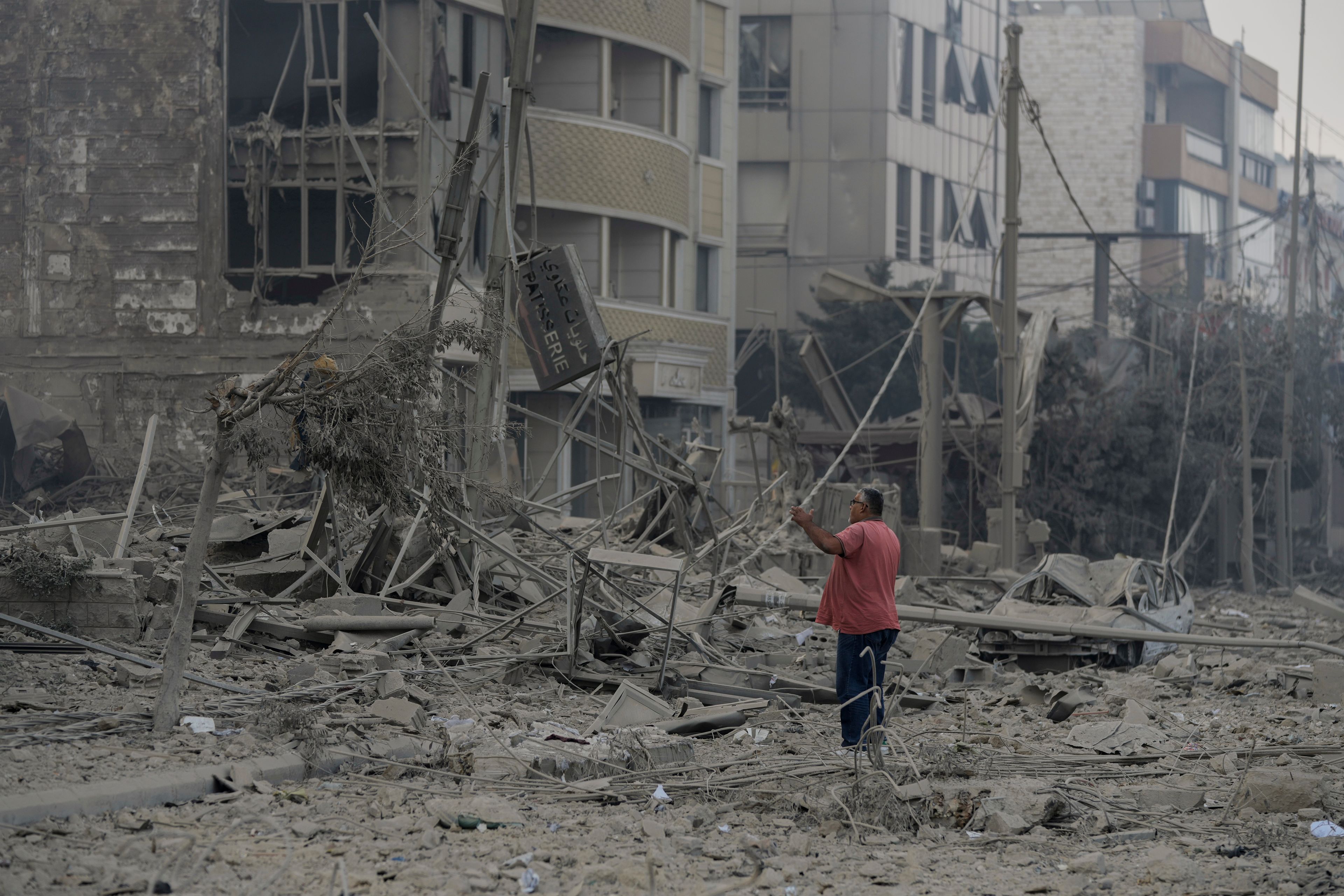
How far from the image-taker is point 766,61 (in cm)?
4666

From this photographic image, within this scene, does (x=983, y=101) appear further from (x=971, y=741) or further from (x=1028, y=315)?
(x=971, y=741)

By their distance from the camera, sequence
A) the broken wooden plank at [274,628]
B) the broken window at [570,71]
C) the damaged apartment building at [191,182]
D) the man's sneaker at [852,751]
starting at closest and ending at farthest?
the man's sneaker at [852,751]
the broken wooden plank at [274,628]
the damaged apartment building at [191,182]
the broken window at [570,71]

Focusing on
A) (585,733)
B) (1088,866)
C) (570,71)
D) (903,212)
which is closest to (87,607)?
(585,733)

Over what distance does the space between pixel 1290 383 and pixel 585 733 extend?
2414 cm

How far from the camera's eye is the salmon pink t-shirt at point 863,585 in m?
8.70

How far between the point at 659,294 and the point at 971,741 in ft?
71.6

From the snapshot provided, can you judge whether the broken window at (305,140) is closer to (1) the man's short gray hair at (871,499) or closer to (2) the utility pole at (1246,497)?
(2) the utility pole at (1246,497)

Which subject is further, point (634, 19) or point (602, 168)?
point (634, 19)

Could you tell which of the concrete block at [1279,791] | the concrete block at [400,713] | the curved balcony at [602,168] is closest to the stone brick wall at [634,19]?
the curved balcony at [602,168]

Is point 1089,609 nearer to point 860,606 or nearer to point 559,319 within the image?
point 559,319

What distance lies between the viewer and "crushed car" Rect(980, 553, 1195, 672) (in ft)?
47.4

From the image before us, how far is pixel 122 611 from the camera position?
1030 centimetres

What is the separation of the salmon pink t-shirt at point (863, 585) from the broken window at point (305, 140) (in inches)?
669

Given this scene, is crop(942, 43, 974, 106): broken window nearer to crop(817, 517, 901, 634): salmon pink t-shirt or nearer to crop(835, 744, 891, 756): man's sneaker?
crop(817, 517, 901, 634): salmon pink t-shirt
